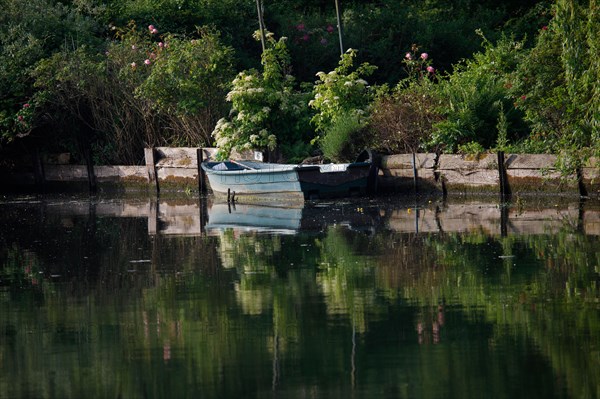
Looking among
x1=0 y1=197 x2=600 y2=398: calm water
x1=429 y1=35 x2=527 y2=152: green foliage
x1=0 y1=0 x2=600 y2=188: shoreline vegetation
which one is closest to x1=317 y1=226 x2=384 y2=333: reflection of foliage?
x1=0 y1=197 x2=600 y2=398: calm water

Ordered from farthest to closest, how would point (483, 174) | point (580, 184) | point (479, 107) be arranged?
1. point (479, 107)
2. point (483, 174)
3. point (580, 184)

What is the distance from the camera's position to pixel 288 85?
26.3 metres

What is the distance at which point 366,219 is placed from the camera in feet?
63.5

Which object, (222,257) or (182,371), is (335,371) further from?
(222,257)

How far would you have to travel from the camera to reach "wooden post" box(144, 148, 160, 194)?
90.5 feet

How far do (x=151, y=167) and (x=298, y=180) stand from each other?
18.9 ft

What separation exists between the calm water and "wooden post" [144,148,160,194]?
865 cm

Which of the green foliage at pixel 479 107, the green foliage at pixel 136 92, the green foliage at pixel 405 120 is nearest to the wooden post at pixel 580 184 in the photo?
the green foliage at pixel 479 107

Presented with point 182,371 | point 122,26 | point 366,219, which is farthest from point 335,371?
point 122,26

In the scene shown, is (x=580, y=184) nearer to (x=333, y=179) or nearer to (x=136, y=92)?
→ (x=333, y=179)

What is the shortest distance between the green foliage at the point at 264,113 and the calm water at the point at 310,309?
669 cm

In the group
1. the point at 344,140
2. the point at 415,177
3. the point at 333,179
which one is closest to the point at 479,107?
the point at 415,177

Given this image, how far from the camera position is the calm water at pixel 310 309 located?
26.6 ft

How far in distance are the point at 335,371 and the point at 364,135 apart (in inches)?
646
